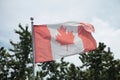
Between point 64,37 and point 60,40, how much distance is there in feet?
0.78

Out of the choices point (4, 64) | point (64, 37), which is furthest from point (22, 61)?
point (64, 37)

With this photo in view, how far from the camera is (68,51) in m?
14.8

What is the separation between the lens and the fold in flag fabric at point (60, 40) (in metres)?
14.6

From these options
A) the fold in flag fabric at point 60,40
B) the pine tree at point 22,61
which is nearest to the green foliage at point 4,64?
the pine tree at point 22,61

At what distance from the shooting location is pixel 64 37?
15.2 meters

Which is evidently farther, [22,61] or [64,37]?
[22,61]

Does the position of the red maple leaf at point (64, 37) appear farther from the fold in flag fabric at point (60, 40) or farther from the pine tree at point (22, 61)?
the pine tree at point (22, 61)

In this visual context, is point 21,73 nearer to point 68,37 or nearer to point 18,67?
point 18,67

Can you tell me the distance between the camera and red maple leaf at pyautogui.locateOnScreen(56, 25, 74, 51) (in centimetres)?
1505

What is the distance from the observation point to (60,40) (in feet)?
49.5

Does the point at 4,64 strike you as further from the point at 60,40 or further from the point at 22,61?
the point at 60,40

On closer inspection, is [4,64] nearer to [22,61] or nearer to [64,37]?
[22,61]

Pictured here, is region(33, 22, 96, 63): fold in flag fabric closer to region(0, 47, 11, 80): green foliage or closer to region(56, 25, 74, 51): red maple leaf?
region(56, 25, 74, 51): red maple leaf

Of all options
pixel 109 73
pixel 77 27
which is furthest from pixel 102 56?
pixel 77 27
